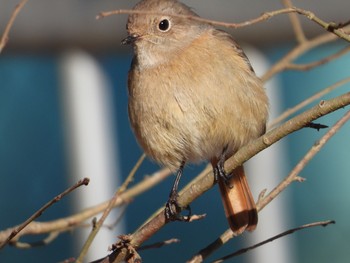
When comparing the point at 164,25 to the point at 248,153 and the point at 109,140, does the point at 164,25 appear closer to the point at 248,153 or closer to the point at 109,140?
the point at 248,153

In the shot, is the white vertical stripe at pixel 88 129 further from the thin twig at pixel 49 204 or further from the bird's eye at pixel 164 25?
the thin twig at pixel 49 204

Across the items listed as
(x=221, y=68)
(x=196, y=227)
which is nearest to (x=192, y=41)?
(x=221, y=68)

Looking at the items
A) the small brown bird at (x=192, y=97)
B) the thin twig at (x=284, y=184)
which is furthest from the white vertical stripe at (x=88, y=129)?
the thin twig at (x=284, y=184)

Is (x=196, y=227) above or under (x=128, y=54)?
under

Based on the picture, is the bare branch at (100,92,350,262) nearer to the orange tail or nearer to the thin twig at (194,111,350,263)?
the thin twig at (194,111,350,263)

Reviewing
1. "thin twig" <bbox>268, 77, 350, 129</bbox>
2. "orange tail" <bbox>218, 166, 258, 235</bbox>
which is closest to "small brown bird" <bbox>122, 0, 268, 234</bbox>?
"orange tail" <bbox>218, 166, 258, 235</bbox>

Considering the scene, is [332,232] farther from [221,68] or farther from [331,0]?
[221,68]
